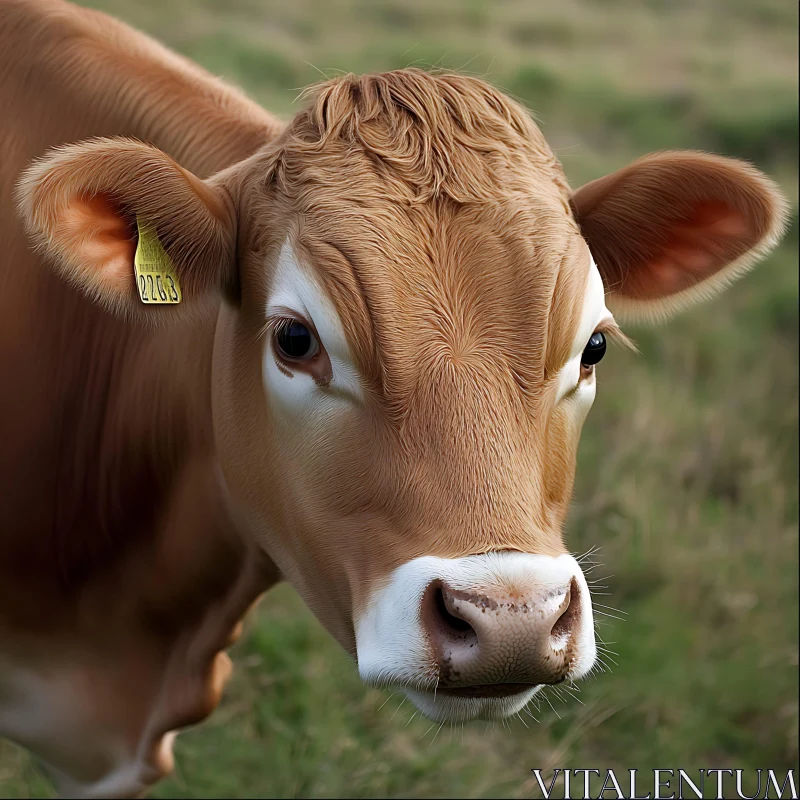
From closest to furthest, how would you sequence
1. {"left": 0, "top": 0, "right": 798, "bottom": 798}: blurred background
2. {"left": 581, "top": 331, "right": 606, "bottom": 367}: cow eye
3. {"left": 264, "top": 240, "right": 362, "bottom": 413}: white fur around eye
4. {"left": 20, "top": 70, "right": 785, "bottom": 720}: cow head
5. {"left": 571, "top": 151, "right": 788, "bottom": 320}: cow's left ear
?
{"left": 20, "top": 70, "right": 785, "bottom": 720}: cow head
{"left": 264, "top": 240, "right": 362, "bottom": 413}: white fur around eye
{"left": 581, "top": 331, "right": 606, "bottom": 367}: cow eye
{"left": 571, "top": 151, "right": 788, "bottom": 320}: cow's left ear
{"left": 0, "top": 0, "right": 798, "bottom": 798}: blurred background

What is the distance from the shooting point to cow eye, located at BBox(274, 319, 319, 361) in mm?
2664

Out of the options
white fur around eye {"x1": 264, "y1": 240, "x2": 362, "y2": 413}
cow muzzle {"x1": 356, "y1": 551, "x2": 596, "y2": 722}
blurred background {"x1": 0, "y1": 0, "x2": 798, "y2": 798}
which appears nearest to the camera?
cow muzzle {"x1": 356, "y1": 551, "x2": 596, "y2": 722}

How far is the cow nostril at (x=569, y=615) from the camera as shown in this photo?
2.29 metres

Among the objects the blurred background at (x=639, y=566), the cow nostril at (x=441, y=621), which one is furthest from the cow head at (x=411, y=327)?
the blurred background at (x=639, y=566)

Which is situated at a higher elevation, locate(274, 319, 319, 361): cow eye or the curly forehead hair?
the curly forehead hair

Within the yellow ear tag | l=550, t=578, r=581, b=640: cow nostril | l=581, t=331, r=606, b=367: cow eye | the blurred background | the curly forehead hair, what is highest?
the curly forehead hair

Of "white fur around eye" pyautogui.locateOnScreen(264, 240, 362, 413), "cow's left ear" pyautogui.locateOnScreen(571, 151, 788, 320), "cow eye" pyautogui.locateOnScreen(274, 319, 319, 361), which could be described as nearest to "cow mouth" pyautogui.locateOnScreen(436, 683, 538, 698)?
"white fur around eye" pyautogui.locateOnScreen(264, 240, 362, 413)

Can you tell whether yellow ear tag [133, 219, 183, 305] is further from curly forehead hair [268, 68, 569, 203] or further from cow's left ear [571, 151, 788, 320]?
cow's left ear [571, 151, 788, 320]

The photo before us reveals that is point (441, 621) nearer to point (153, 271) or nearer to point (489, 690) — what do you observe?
point (489, 690)

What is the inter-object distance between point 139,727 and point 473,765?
1603 millimetres

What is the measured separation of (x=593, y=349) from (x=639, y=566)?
3.23 meters

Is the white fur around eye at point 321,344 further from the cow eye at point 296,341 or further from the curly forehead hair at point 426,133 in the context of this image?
the curly forehead hair at point 426,133

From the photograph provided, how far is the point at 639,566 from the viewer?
5.78 meters

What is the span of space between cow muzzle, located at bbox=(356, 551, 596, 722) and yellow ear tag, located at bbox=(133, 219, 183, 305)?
966 millimetres
